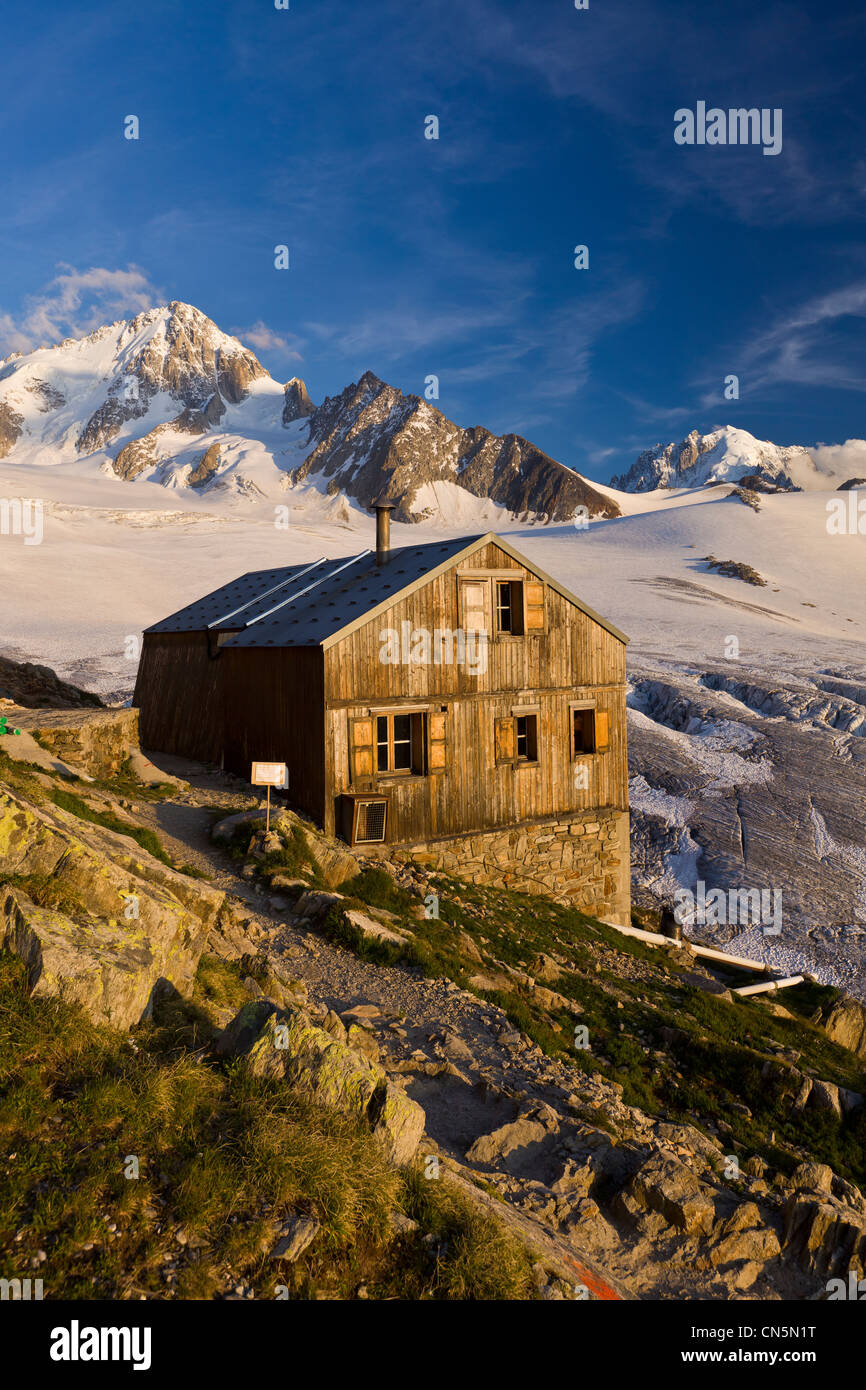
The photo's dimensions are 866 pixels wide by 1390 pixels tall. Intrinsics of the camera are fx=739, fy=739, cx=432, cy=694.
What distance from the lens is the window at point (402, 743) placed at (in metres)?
19.9

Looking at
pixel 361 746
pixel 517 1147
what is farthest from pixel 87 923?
pixel 361 746

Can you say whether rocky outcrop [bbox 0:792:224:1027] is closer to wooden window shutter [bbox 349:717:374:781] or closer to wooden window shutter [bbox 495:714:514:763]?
wooden window shutter [bbox 349:717:374:781]

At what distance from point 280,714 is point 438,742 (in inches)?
178

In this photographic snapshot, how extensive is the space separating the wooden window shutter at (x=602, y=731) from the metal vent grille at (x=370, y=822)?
308 inches

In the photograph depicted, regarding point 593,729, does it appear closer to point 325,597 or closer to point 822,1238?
point 325,597

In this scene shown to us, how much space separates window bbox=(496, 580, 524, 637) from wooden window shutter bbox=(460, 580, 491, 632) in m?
0.55

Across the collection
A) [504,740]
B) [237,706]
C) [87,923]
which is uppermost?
[237,706]

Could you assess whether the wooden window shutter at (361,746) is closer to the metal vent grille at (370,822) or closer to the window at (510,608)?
the metal vent grille at (370,822)

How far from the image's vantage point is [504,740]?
21406mm

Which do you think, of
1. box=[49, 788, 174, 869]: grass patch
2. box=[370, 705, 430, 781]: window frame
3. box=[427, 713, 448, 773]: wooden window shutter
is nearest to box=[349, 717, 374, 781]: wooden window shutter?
box=[370, 705, 430, 781]: window frame

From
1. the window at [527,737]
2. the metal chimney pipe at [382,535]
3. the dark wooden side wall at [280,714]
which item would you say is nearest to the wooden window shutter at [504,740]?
the window at [527,737]

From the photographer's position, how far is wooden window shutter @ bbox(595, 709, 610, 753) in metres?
23.3
